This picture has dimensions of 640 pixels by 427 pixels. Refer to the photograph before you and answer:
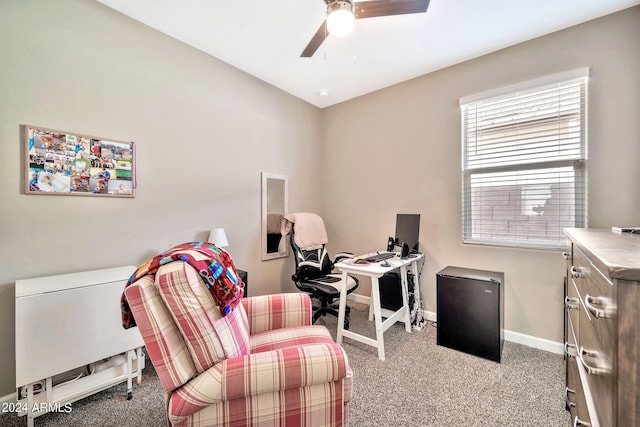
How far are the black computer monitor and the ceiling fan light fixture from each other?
6.07ft

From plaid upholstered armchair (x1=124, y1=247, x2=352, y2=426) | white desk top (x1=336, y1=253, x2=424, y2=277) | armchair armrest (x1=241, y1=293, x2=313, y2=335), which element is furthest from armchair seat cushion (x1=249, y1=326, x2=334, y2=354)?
white desk top (x1=336, y1=253, x2=424, y2=277)

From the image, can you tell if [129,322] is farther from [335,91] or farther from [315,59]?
[335,91]

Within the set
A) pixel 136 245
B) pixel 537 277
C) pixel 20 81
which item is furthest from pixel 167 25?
pixel 537 277

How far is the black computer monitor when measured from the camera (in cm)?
274

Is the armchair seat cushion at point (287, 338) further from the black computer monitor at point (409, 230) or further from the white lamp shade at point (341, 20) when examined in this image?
the white lamp shade at point (341, 20)

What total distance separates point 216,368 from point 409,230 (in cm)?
224

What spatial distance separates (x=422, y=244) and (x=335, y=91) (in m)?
2.16

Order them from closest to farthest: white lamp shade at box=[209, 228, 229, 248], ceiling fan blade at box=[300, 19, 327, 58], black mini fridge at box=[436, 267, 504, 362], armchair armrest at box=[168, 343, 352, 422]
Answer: armchair armrest at box=[168, 343, 352, 422] → ceiling fan blade at box=[300, 19, 327, 58] → black mini fridge at box=[436, 267, 504, 362] → white lamp shade at box=[209, 228, 229, 248]

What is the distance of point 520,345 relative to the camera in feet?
7.90

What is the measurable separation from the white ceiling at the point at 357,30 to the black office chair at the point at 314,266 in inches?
65.6

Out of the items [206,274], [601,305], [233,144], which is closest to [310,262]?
[233,144]

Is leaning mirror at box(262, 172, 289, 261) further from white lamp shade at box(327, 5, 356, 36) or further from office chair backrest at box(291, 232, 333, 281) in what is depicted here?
white lamp shade at box(327, 5, 356, 36)

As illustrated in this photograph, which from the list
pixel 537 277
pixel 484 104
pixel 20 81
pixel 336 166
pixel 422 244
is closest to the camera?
pixel 20 81

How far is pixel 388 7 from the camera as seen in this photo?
1550 millimetres
